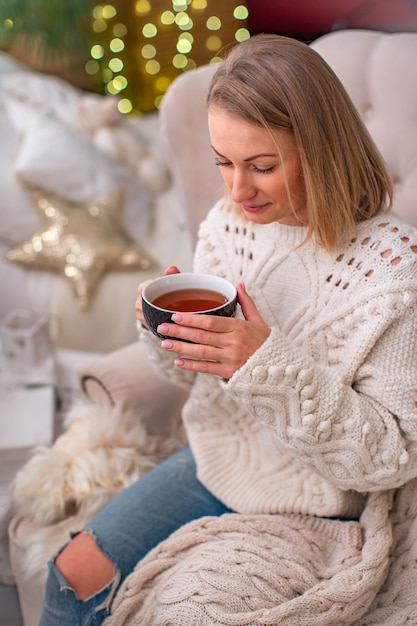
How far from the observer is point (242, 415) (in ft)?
3.91

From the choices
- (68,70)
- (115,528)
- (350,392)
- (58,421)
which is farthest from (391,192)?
(68,70)

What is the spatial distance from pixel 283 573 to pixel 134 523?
11.5 inches

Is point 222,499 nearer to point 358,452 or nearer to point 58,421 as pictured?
point 358,452

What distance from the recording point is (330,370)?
3.03 ft

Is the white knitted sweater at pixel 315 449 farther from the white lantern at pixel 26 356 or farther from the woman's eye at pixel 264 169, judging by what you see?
the white lantern at pixel 26 356

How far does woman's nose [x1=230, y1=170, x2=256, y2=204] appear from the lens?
2.97ft

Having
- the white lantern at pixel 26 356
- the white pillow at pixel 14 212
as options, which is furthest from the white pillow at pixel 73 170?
the white lantern at pixel 26 356

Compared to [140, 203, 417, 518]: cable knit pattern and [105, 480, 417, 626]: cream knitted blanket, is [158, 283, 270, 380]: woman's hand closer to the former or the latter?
[140, 203, 417, 518]: cable knit pattern

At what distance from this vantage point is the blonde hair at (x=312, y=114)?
2.80 ft

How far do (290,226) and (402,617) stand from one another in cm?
57

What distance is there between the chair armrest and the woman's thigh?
17 cm

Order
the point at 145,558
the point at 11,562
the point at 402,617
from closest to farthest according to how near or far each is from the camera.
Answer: the point at 402,617 < the point at 145,558 < the point at 11,562

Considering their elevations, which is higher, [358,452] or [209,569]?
[358,452]

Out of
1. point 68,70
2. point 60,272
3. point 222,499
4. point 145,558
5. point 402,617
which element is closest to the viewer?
point 402,617
